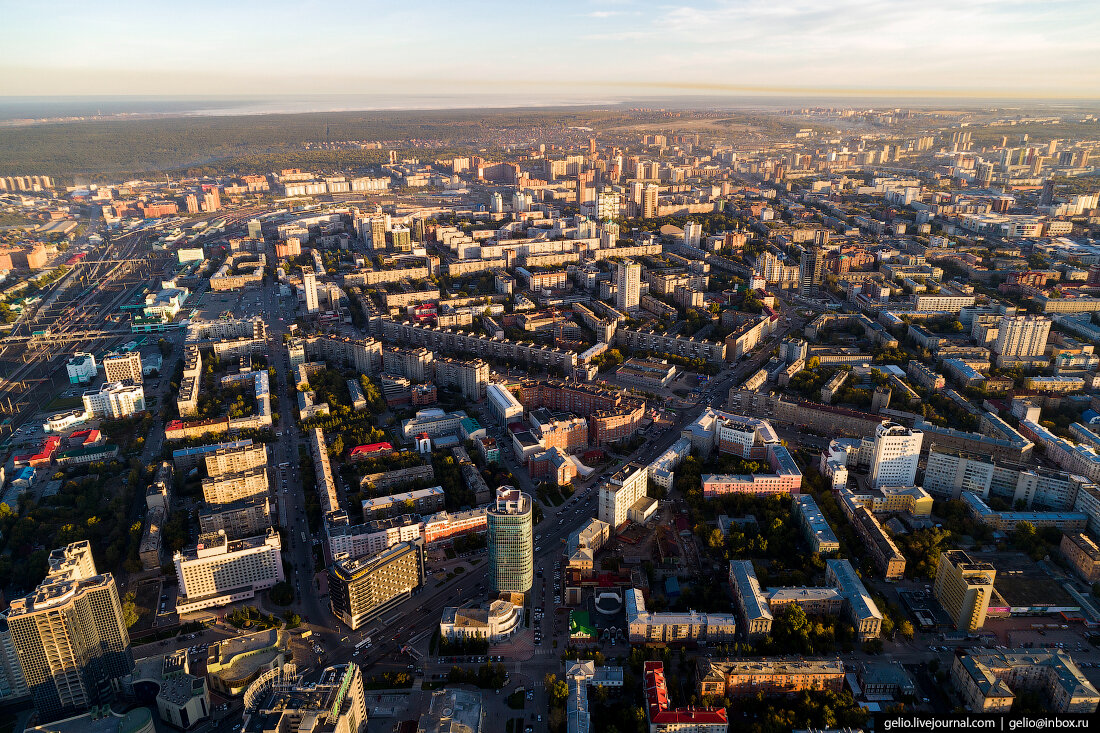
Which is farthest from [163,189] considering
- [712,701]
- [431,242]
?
[712,701]

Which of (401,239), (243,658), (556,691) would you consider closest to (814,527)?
(556,691)

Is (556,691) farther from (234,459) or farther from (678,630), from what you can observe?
(234,459)

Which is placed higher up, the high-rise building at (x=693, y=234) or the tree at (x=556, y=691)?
the high-rise building at (x=693, y=234)

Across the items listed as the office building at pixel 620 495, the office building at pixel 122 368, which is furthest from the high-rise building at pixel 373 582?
the office building at pixel 122 368

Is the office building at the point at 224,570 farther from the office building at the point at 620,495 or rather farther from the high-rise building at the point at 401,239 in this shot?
the high-rise building at the point at 401,239

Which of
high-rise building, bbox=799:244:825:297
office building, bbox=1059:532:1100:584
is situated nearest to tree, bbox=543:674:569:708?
office building, bbox=1059:532:1100:584

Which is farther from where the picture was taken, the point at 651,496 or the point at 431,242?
the point at 431,242

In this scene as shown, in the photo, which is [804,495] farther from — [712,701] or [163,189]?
[163,189]
